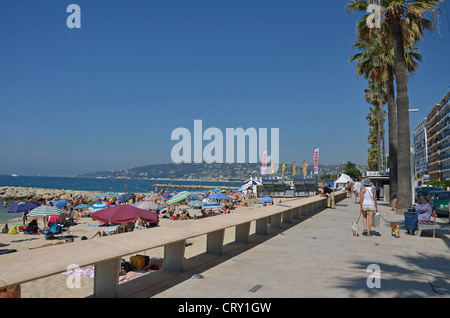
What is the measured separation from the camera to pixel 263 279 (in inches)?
206

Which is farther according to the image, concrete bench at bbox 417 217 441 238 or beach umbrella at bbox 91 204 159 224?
beach umbrella at bbox 91 204 159 224

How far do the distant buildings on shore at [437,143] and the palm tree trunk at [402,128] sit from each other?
64.6 metres

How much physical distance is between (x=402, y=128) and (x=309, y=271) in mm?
12116

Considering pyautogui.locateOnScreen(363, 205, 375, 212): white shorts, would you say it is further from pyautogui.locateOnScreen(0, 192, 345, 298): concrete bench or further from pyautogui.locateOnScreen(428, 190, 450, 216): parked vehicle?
pyautogui.locateOnScreen(428, 190, 450, 216): parked vehicle

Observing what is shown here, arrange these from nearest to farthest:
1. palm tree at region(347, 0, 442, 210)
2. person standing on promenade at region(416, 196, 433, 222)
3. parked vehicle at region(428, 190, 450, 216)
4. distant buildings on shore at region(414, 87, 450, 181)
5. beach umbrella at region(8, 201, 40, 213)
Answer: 1. person standing on promenade at region(416, 196, 433, 222)
2. palm tree at region(347, 0, 442, 210)
3. parked vehicle at region(428, 190, 450, 216)
4. beach umbrella at region(8, 201, 40, 213)
5. distant buildings on shore at region(414, 87, 450, 181)

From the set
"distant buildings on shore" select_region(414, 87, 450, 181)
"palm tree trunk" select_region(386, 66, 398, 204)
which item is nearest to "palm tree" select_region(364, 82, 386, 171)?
"palm tree trunk" select_region(386, 66, 398, 204)

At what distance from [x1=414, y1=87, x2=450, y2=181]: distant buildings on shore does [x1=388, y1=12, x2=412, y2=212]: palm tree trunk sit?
6462cm

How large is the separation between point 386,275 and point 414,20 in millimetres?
14287

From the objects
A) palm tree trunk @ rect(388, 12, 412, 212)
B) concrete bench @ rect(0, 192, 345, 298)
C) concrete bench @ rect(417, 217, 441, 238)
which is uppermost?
palm tree trunk @ rect(388, 12, 412, 212)

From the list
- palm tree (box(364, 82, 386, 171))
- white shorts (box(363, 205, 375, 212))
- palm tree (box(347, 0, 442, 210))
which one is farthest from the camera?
palm tree (box(364, 82, 386, 171))

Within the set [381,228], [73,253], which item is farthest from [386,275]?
[381,228]

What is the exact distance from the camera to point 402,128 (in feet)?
50.5

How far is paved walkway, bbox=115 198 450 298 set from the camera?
468 cm
